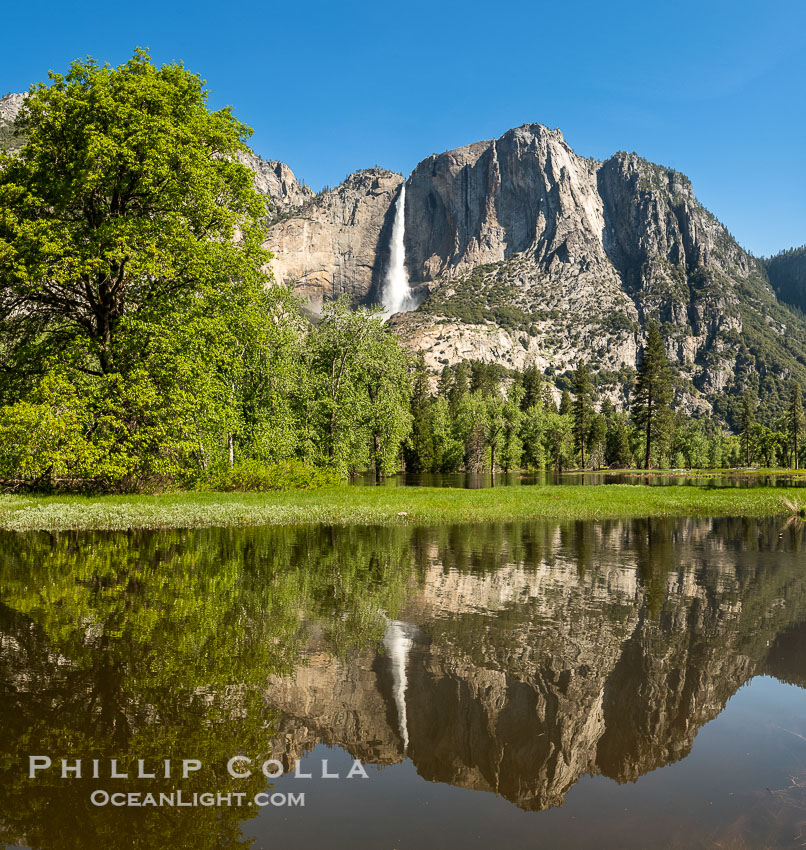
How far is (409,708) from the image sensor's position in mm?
6496

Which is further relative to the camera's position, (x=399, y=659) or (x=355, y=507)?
(x=355, y=507)

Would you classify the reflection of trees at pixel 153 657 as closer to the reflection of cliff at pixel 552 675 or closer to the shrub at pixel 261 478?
the reflection of cliff at pixel 552 675

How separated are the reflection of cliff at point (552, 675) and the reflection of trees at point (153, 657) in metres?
0.70

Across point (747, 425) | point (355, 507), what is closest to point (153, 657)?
point (355, 507)

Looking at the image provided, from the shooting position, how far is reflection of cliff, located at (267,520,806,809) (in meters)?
5.64

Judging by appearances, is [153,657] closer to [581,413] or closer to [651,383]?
[651,383]

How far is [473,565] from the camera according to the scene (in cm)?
1502

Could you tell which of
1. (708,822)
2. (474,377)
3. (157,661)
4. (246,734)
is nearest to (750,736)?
(708,822)

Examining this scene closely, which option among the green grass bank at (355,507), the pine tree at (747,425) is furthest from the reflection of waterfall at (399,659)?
the pine tree at (747,425)

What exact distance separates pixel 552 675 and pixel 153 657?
514 cm

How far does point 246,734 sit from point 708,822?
13.2 feet

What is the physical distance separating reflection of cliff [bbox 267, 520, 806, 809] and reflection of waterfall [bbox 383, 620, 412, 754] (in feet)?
0.24

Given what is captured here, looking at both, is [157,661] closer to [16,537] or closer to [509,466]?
[16,537]

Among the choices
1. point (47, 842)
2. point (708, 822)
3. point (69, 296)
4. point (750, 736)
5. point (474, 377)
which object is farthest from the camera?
point (474, 377)
